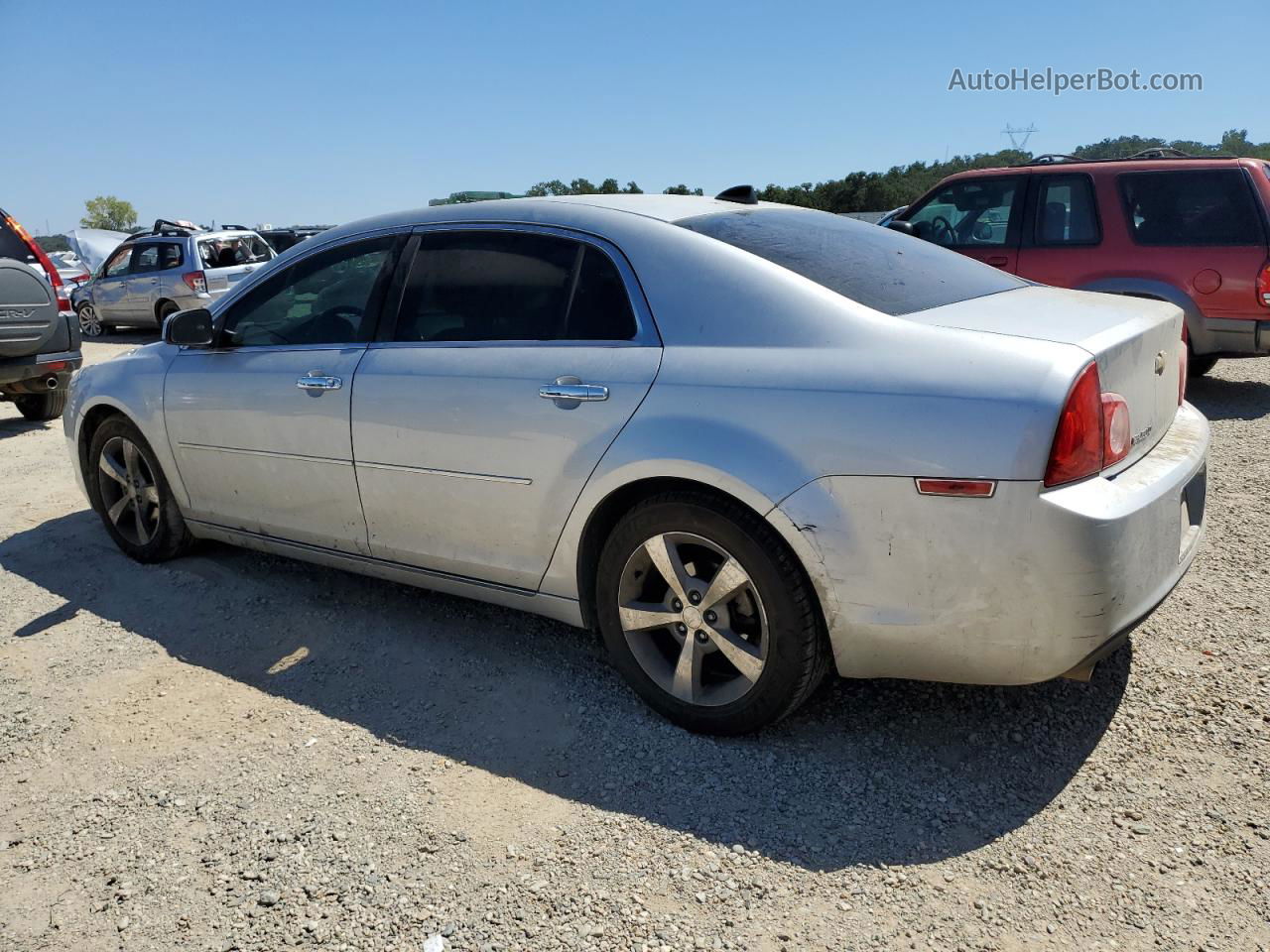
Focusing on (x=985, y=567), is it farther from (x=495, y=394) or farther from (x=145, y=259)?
(x=145, y=259)

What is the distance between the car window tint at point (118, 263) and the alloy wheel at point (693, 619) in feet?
52.0

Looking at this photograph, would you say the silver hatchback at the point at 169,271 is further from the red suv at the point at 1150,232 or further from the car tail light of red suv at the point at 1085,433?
the car tail light of red suv at the point at 1085,433

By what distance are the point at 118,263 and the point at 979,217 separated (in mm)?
14173

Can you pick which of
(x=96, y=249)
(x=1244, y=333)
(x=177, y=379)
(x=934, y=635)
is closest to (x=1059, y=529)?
(x=934, y=635)

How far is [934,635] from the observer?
257cm

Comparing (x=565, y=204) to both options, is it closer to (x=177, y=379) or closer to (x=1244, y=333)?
(x=177, y=379)

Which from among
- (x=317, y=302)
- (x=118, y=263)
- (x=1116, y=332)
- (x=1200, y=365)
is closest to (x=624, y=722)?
(x=1116, y=332)

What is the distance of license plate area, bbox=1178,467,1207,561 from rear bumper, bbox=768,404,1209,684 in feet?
0.17

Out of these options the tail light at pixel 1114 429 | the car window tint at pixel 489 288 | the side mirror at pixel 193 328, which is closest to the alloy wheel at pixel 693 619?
the car window tint at pixel 489 288

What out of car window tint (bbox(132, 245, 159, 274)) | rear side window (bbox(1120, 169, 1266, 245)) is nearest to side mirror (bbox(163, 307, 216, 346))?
rear side window (bbox(1120, 169, 1266, 245))

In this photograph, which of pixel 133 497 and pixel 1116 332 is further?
pixel 133 497

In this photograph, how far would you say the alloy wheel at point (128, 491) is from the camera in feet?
15.4

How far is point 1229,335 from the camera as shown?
721cm

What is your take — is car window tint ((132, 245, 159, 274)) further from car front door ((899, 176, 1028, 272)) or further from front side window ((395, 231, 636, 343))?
front side window ((395, 231, 636, 343))
